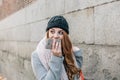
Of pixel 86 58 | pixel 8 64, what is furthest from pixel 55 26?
pixel 8 64

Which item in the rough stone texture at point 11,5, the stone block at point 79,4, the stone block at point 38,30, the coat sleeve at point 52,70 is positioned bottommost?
the coat sleeve at point 52,70

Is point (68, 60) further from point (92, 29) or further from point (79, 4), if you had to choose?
point (79, 4)

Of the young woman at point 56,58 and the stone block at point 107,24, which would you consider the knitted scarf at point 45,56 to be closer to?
the young woman at point 56,58

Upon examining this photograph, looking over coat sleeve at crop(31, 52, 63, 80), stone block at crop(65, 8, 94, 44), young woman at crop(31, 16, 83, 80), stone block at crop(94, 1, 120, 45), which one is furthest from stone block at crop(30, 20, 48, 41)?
coat sleeve at crop(31, 52, 63, 80)

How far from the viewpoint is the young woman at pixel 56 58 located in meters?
2.79

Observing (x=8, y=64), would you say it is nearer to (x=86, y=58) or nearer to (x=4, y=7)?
(x=4, y=7)

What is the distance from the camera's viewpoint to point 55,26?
9.68 ft

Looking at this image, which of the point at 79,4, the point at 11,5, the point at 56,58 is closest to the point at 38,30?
the point at 79,4

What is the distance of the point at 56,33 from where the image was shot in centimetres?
288

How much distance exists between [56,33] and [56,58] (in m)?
0.23

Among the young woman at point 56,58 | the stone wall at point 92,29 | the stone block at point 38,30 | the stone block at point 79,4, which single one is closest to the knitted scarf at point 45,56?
the young woman at point 56,58

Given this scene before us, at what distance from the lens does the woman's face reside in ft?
9.36

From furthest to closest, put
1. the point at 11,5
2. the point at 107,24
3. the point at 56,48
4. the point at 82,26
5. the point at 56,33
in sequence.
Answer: the point at 11,5 → the point at 82,26 → the point at 107,24 → the point at 56,33 → the point at 56,48

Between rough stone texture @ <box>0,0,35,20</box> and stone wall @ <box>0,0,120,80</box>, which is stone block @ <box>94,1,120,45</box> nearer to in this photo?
stone wall @ <box>0,0,120,80</box>
